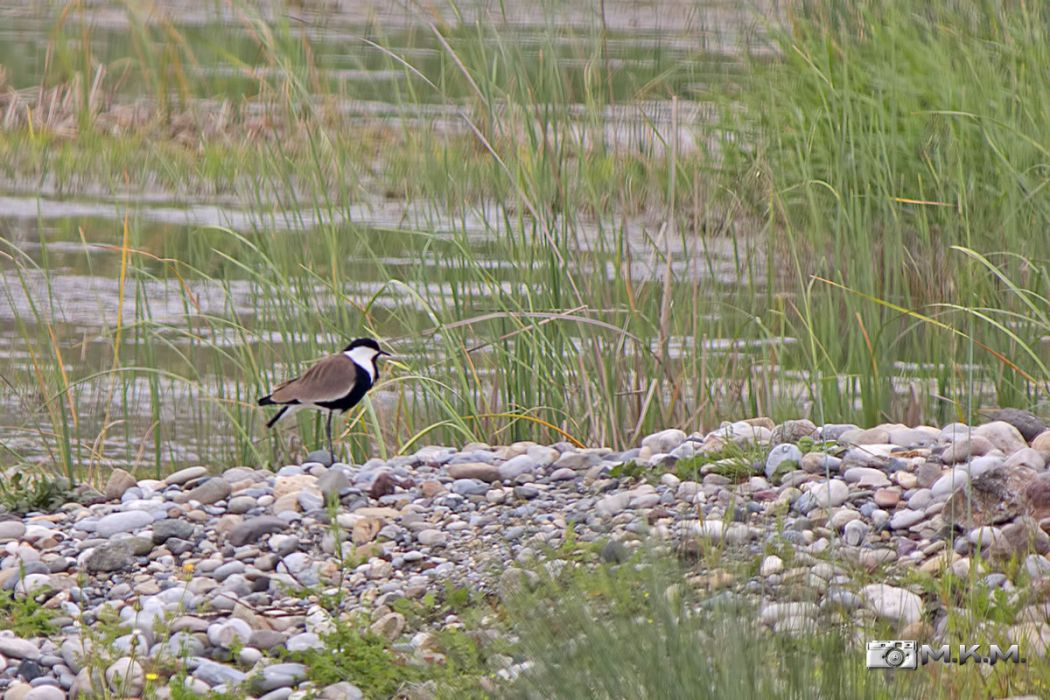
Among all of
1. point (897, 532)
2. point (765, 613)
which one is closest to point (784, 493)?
point (897, 532)

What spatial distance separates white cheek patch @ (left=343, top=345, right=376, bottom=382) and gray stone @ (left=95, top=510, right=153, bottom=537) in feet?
2.11

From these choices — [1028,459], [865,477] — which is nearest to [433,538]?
[865,477]

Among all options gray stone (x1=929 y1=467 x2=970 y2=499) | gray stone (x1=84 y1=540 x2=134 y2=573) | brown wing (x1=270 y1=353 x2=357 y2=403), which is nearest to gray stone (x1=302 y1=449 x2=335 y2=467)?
brown wing (x1=270 y1=353 x2=357 y2=403)

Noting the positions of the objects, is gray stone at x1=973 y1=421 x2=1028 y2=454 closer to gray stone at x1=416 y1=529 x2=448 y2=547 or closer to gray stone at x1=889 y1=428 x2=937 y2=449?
gray stone at x1=889 y1=428 x2=937 y2=449

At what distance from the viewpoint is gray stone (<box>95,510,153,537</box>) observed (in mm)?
3477

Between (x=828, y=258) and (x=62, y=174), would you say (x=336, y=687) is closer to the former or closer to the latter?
(x=828, y=258)

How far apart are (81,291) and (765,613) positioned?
4.59 meters

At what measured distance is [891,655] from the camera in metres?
2.13

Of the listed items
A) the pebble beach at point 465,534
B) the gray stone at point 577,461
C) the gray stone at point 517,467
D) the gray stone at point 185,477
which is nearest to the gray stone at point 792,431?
→ the pebble beach at point 465,534

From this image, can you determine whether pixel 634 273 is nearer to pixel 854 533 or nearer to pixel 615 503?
pixel 615 503

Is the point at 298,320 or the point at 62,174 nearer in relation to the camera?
the point at 298,320

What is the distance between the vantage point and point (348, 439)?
4.32 m

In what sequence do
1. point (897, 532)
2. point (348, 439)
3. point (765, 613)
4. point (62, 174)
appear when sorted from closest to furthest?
point (765, 613), point (897, 532), point (348, 439), point (62, 174)

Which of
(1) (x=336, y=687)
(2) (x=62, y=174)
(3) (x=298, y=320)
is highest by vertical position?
(2) (x=62, y=174)
